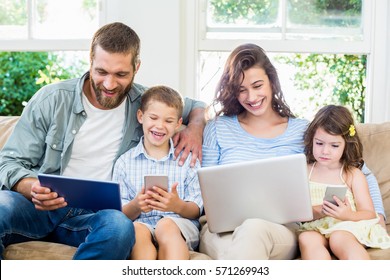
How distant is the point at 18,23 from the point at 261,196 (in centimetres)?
203

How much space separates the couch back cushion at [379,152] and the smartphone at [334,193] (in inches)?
17.5

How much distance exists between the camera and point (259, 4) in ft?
11.3

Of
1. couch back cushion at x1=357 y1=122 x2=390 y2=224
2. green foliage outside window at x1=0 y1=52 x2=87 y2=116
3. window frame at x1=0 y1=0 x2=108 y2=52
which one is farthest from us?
green foliage outside window at x1=0 y1=52 x2=87 y2=116

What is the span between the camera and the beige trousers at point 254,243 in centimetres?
213

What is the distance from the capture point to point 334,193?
2326 millimetres

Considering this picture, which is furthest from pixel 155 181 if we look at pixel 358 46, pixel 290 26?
pixel 358 46

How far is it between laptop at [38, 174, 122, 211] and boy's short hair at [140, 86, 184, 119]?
0.48 m

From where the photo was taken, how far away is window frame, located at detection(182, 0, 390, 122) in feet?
11.1

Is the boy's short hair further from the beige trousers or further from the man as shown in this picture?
the beige trousers

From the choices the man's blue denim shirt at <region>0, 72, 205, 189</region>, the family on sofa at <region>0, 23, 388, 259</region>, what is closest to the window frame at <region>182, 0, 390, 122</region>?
the family on sofa at <region>0, 23, 388, 259</region>

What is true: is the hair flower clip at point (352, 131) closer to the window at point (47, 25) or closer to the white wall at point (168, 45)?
the white wall at point (168, 45)

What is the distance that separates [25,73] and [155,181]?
4.34 metres

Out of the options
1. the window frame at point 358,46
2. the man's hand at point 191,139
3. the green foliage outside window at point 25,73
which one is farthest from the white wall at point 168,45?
the green foliage outside window at point 25,73
